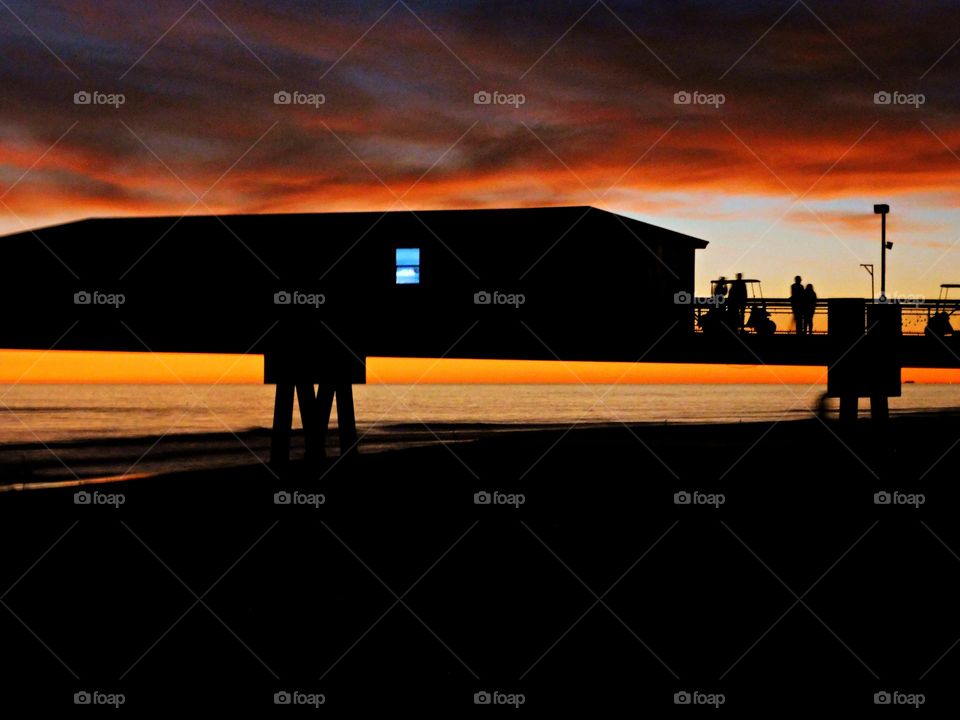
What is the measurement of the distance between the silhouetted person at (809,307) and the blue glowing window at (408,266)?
11.4 meters

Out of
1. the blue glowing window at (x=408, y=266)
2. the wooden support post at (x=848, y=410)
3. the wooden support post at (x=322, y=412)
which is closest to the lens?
the wooden support post at (x=848, y=410)

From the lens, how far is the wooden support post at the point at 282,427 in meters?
19.8

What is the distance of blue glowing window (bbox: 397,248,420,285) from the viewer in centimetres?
3278

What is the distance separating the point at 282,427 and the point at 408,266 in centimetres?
1352

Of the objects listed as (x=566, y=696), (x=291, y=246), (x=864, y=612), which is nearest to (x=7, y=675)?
(x=566, y=696)

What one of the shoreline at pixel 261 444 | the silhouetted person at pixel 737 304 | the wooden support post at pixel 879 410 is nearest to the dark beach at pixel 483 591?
the wooden support post at pixel 879 410

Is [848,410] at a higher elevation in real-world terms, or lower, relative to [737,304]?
lower

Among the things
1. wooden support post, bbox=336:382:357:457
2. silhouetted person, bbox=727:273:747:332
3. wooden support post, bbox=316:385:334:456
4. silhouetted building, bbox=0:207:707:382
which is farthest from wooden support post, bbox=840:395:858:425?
wooden support post, bbox=316:385:334:456

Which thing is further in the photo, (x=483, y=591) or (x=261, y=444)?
(x=261, y=444)

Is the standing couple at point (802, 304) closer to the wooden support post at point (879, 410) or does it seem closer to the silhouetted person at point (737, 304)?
the silhouetted person at point (737, 304)

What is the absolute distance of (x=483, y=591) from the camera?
12.5m

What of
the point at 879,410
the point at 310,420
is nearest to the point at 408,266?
the point at 310,420

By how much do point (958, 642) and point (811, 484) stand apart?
11518mm

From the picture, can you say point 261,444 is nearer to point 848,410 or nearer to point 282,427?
point 282,427
